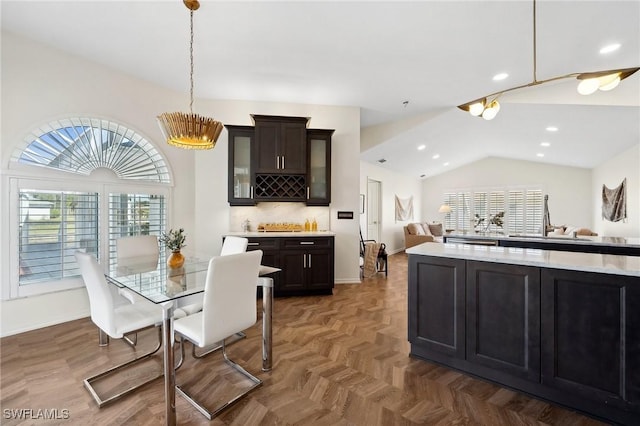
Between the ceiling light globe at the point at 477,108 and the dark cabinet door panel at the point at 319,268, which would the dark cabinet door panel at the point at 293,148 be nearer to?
the dark cabinet door panel at the point at 319,268

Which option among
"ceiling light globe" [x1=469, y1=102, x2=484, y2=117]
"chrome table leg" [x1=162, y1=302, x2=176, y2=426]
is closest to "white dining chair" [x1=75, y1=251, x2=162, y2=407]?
"chrome table leg" [x1=162, y1=302, x2=176, y2=426]

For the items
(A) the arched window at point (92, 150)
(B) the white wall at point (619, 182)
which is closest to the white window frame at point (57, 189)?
(A) the arched window at point (92, 150)

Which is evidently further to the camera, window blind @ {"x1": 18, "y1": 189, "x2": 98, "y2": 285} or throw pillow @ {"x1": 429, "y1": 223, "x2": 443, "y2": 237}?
throw pillow @ {"x1": 429, "y1": 223, "x2": 443, "y2": 237}

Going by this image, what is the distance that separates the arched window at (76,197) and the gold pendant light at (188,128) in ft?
6.19

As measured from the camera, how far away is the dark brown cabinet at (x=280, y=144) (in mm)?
4105

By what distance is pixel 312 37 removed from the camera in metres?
2.80

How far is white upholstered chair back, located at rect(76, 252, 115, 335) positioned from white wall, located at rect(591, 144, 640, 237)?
7.91 metres

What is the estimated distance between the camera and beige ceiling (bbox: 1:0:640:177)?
8.00ft

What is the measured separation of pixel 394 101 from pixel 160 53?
3.42 metres

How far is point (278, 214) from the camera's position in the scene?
457cm

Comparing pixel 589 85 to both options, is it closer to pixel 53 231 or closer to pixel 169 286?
pixel 169 286

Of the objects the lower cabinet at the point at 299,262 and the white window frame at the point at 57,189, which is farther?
the lower cabinet at the point at 299,262

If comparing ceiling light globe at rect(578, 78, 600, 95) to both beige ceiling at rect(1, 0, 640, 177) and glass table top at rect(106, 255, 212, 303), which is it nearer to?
beige ceiling at rect(1, 0, 640, 177)

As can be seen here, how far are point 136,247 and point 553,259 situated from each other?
382 centimetres
